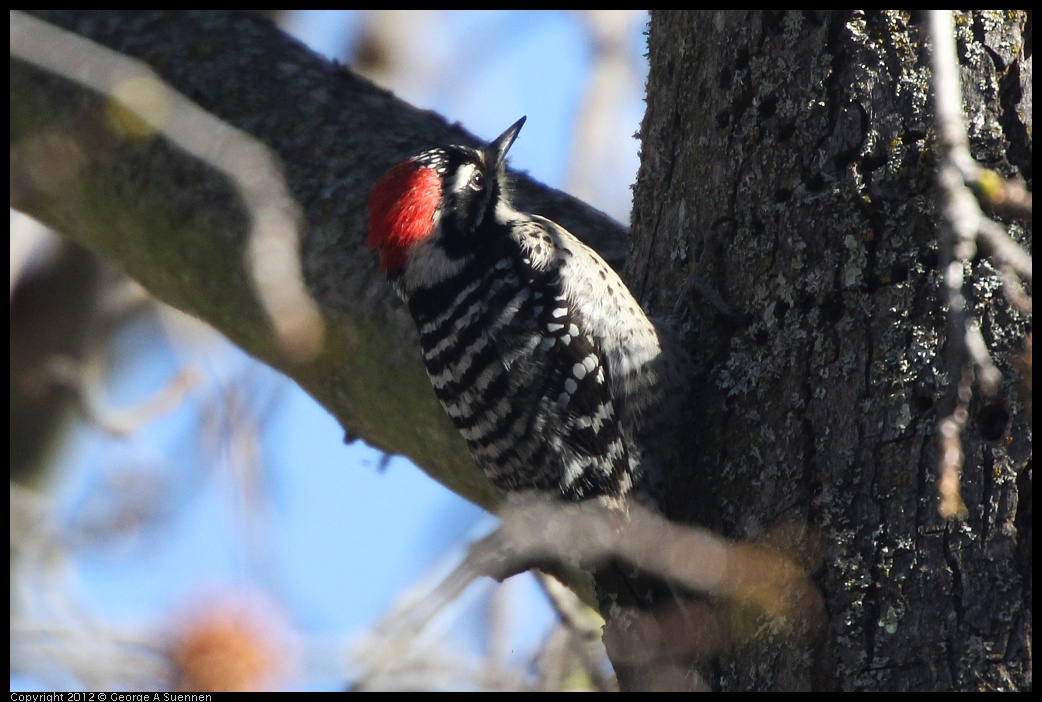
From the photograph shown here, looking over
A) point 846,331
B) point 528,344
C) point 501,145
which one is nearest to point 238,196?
point 501,145

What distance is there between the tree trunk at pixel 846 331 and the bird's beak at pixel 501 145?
88cm

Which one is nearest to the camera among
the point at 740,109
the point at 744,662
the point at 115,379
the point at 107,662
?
the point at 744,662

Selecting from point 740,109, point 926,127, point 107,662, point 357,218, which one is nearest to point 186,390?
point 357,218

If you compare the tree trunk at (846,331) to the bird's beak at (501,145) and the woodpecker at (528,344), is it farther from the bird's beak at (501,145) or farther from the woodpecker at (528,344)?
the bird's beak at (501,145)

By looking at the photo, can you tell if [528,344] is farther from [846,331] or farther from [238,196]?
[238,196]

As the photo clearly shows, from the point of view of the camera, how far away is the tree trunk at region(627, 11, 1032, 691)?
7.48 feet

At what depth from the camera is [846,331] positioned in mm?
2664

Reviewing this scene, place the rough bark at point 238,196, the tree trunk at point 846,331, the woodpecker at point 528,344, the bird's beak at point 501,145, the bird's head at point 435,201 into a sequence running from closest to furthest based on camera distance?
the tree trunk at point 846,331 < the woodpecker at point 528,344 < the bird's head at point 435,201 < the rough bark at point 238,196 < the bird's beak at point 501,145

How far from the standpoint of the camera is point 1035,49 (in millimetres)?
2643

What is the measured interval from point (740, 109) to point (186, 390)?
10.2ft

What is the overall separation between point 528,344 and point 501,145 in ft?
3.35

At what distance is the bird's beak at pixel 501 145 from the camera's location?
4102 millimetres

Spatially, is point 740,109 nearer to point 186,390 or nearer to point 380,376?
point 380,376

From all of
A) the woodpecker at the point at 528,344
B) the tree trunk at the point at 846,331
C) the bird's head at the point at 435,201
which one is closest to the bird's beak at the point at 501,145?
the bird's head at the point at 435,201
